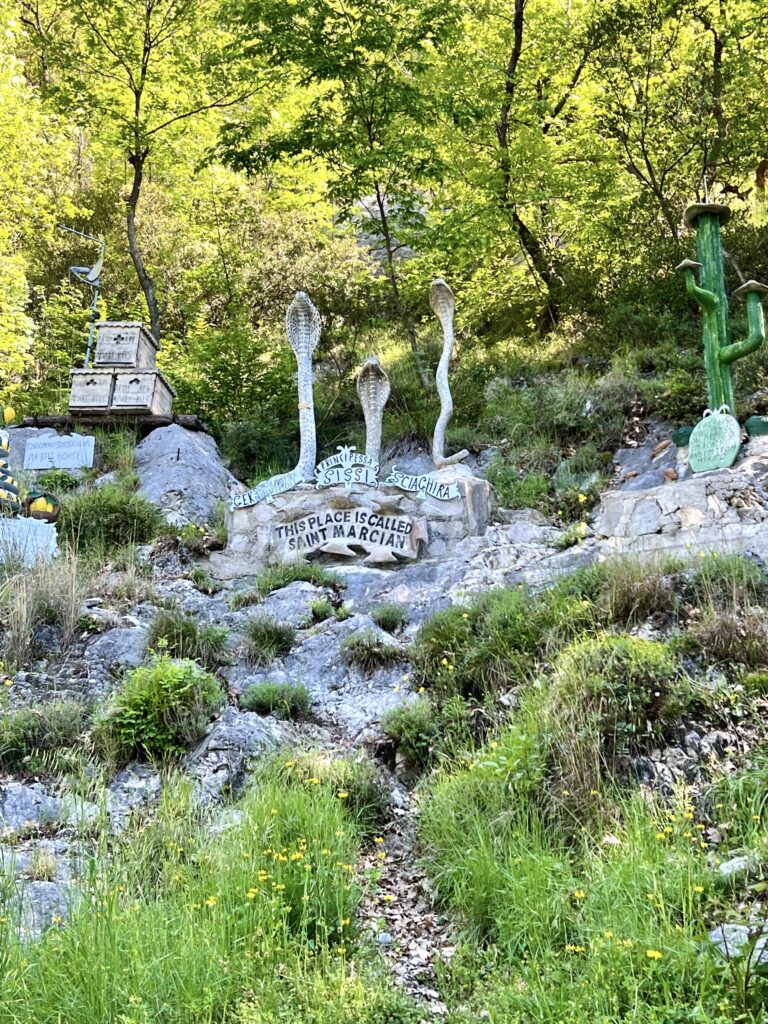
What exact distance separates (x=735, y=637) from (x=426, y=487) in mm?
4493

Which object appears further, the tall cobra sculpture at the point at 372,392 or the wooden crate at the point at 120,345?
the wooden crate at the point at 120,345

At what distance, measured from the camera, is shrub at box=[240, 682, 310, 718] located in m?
6.00

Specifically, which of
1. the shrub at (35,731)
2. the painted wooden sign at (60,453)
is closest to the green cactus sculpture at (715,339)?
the shrub at (35,731)

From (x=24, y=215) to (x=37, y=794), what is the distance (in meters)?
12.9

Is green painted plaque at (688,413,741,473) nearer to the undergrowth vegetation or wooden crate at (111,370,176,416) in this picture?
the undergrowth vegetation

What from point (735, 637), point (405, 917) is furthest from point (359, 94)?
point (405, 917)

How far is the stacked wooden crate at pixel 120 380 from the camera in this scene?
11.7 m

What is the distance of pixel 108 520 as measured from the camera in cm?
930

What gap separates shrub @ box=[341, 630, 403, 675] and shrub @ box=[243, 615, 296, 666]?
0.53 meters

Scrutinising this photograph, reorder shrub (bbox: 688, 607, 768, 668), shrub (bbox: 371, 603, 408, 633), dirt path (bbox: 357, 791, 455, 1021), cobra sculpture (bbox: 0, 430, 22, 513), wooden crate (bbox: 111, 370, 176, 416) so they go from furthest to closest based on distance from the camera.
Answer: wooden crate (bbox: 111, 370, 176, 416)
cobra sculpture (bbox: 0, 430, 22, 513)
shrub (bbox: 371, 603, 408, 633)
shrub (bbox: 688, 607, 768, 668)
dirt path (bbox: 357, 791, 455, 1021)

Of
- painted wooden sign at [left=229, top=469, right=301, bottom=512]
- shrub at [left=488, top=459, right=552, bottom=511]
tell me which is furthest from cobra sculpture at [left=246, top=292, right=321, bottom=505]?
shrub at [left=488, top=459, right=552, bottom=511]

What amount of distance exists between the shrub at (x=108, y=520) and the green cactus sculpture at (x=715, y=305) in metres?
5.54

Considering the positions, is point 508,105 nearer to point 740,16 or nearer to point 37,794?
point 740,16

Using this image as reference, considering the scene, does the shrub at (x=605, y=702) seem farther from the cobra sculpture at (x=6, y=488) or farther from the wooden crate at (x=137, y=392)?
the wooden crate at (x=137, y=392)
